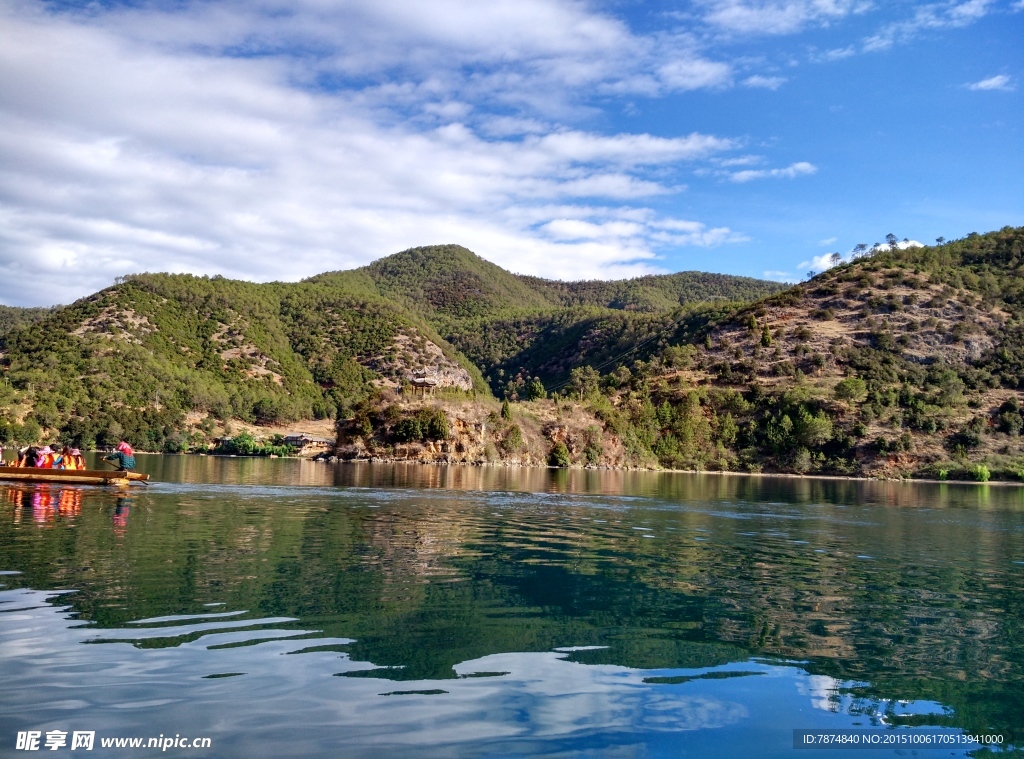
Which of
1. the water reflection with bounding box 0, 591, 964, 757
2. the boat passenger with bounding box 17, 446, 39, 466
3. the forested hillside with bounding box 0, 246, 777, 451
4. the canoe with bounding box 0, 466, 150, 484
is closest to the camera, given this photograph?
the water reflection with bounding box 0, 591, 964, 757

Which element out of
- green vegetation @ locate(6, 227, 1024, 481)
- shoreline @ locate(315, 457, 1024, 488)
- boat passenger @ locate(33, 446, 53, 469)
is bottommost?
shoreline @ locate(315, 457, 1024, 488)

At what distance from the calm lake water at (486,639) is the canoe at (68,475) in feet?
43.0

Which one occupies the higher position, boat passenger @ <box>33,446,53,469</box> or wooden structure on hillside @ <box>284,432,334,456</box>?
boat passenger @ <box>33,446,53,469</box>

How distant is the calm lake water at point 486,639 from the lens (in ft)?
30.6

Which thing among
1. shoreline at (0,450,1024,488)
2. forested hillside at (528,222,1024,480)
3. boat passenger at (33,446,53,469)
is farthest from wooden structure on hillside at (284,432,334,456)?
boat passenger at (33,446,53,469)

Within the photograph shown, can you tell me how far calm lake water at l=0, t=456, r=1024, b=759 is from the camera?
9.33 meters

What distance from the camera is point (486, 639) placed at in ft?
42.7

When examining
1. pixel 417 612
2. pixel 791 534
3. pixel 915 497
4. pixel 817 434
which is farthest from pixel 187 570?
pixel 817 434

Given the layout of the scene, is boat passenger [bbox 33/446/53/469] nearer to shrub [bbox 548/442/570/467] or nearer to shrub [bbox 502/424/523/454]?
shrub [bbox 502/424/523/454]

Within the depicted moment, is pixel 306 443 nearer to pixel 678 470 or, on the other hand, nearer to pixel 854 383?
pixel 678 470

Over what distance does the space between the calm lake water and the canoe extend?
13098mm

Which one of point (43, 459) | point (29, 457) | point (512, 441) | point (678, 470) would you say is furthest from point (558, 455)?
point (43, 459)

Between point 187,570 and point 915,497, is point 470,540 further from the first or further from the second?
point 915,497

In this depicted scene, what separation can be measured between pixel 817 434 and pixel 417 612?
92557 mm
